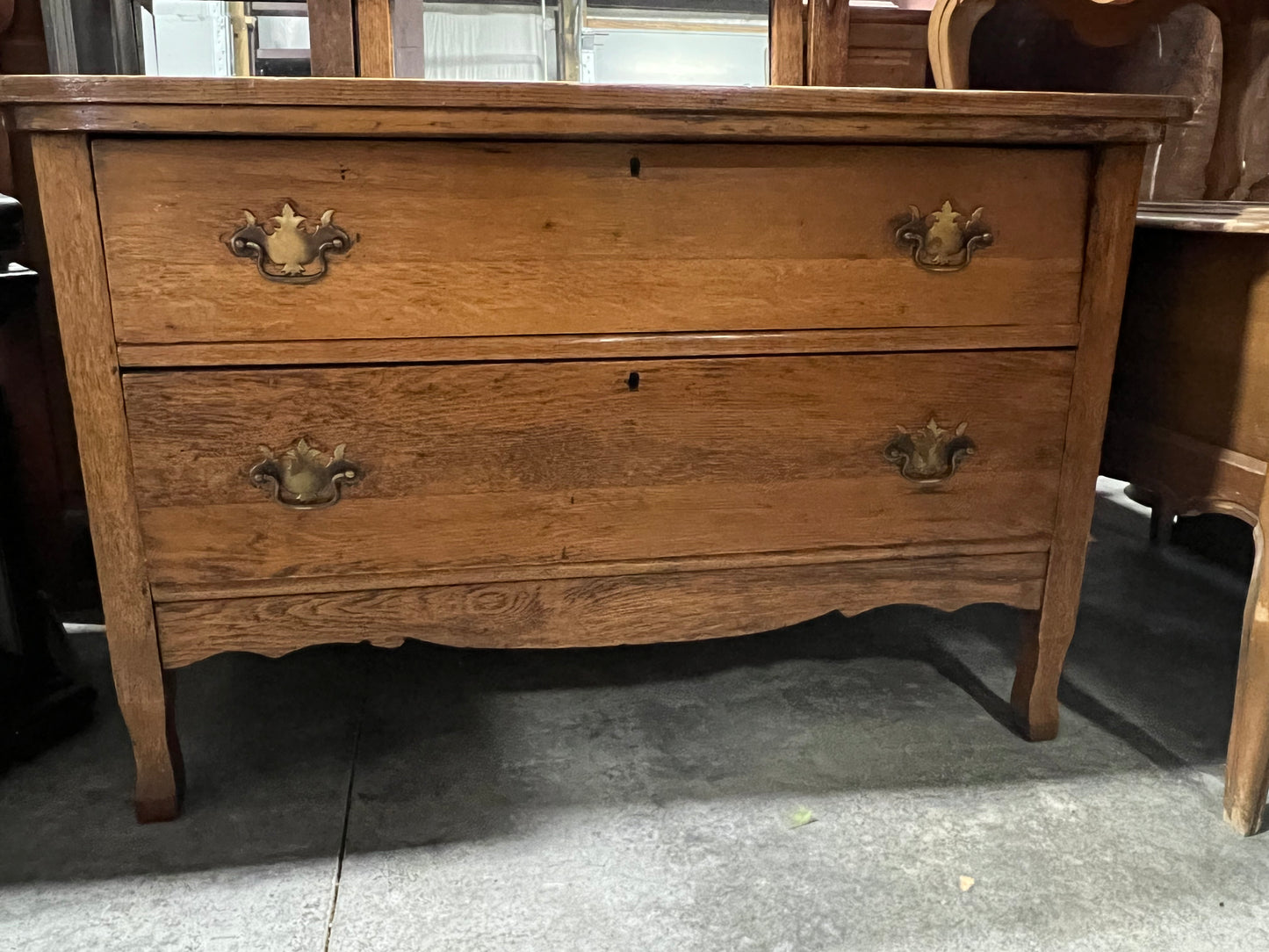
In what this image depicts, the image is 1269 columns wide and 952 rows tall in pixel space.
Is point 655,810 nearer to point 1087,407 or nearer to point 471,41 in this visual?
point 1087,407

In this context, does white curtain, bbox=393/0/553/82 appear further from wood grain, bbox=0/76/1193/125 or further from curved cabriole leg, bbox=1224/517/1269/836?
curved cabriole leg, bbox=1224/517/1269/836

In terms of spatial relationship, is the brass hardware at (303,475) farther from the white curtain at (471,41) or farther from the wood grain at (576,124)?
the white curtain at (471,41)

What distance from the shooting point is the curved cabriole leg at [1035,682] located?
4.15 ft

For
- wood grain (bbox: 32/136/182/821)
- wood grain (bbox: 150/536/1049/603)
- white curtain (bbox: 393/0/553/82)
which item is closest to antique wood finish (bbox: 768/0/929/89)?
white curtain (bbox: 393/0/553/82)

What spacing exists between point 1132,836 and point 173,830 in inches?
44.5

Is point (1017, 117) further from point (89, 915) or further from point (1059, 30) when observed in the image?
point (89, 915)

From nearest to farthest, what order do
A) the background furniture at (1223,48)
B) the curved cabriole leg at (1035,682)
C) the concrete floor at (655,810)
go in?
the concrete floor at (655,810) < the curved cabriole leg at (1035,682) < the background furniture at (1223,48)

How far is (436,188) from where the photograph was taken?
0.96 metres

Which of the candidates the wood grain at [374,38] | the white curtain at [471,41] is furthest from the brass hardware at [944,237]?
the wood grain at [374,38]

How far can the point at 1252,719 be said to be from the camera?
1.09 m

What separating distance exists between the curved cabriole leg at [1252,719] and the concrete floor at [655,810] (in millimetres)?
34

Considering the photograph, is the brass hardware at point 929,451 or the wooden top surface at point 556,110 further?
the brass hardware at point 929,451

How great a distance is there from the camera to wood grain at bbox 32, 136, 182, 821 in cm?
91

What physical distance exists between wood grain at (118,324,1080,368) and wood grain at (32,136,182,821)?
4cm
